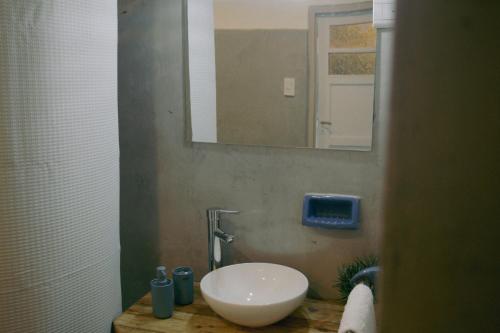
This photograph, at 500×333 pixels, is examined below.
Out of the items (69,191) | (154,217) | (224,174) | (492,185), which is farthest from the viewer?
(154,217)

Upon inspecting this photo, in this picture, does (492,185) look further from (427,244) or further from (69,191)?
(69,191)

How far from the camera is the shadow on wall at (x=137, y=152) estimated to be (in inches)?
62.9

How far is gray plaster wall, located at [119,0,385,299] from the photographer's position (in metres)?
1.44

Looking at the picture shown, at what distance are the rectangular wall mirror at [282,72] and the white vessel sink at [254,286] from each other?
39cm

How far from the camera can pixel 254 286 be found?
147cm

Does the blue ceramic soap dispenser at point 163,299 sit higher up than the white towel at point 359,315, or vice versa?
the white towel at point 359,315

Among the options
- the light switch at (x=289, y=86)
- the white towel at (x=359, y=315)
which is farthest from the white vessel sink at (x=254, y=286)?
the light switch at (x=289, y=86)

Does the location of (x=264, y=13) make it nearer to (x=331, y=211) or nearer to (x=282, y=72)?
(x=282, y=72)

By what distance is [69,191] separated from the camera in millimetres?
1181

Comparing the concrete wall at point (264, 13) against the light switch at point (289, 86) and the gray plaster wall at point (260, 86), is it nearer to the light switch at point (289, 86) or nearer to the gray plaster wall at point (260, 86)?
the gray plaster wall at point (260, 86)

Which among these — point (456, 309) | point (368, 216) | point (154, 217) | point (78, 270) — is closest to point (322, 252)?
point (368, 216)

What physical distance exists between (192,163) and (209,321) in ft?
1.67

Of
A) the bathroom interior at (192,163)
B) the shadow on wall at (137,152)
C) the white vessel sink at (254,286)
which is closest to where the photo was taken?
the bathroom interior at (192,163)

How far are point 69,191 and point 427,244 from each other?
3.48 ft
